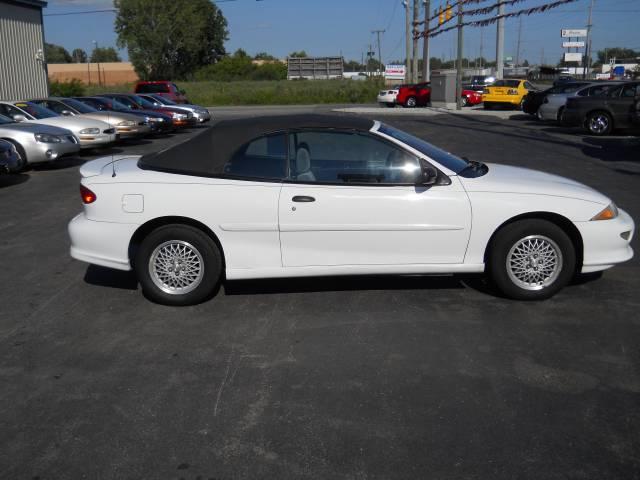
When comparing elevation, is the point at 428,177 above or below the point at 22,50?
below

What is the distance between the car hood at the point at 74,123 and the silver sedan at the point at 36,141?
5.22ft

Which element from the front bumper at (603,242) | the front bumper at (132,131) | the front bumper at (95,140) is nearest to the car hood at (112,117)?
the front bumper at (132,131)

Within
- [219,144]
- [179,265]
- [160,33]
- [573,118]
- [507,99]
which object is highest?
[160,33]

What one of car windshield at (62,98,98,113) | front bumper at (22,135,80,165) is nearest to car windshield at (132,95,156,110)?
car windshield at (62,98,98,113)

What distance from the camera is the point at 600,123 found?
20.0m

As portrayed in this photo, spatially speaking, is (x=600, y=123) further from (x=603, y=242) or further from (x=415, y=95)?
(x=415, y=95)

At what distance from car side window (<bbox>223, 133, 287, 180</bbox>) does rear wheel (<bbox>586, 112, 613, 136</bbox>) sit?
1682 centimetres

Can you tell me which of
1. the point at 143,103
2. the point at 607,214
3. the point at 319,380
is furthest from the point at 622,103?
the point at 319,380

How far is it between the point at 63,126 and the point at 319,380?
13702 mm

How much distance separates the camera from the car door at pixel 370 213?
545 cm

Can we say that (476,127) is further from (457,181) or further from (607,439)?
(607,439)

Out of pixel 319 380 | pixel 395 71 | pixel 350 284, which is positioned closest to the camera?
pixel 319 380

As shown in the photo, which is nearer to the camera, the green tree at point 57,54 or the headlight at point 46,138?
the headlight at point 46,138

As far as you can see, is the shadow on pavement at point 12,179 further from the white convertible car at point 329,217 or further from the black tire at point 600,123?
the black tire at point 600,123
